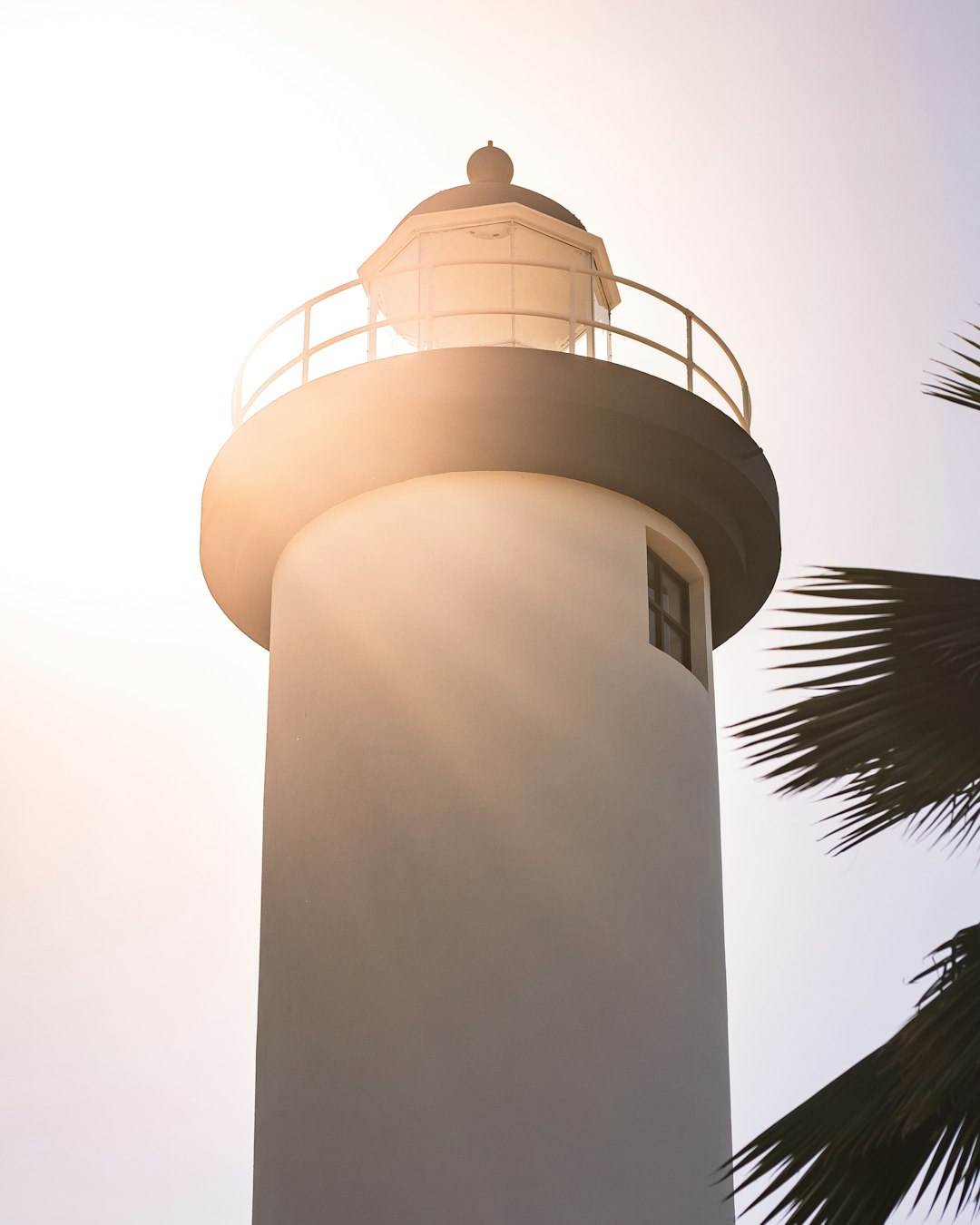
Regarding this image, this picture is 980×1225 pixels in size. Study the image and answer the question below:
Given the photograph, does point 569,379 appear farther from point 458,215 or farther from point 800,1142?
point 800,1142

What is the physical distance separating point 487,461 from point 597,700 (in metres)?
2.04

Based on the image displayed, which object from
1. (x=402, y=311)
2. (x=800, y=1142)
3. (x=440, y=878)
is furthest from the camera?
(x=402, y=311)

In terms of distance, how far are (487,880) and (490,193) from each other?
6.10 metres

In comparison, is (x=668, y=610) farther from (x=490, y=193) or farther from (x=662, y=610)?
(x=490, y=193)

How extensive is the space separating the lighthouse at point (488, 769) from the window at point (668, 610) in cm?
4

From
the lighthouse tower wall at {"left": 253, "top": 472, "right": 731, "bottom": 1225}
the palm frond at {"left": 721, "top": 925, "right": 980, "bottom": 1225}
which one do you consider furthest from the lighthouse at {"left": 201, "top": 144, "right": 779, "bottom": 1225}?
the palm frond at {"left": 721, "top": 925, "right": 980, "bottom": 1225}

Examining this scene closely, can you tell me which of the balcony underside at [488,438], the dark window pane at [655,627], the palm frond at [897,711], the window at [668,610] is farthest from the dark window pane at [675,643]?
the palm frond at [897,711]

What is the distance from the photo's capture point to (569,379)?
12219 millimetres

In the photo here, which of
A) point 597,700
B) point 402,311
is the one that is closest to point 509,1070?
point 597,700

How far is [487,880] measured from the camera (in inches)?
438

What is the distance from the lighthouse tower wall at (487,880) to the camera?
10617mm

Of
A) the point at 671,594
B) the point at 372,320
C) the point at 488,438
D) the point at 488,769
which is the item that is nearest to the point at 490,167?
the point at 372,320

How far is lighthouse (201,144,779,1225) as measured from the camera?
10.7 metres

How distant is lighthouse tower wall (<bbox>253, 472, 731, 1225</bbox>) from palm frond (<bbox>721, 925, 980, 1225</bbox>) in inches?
196
